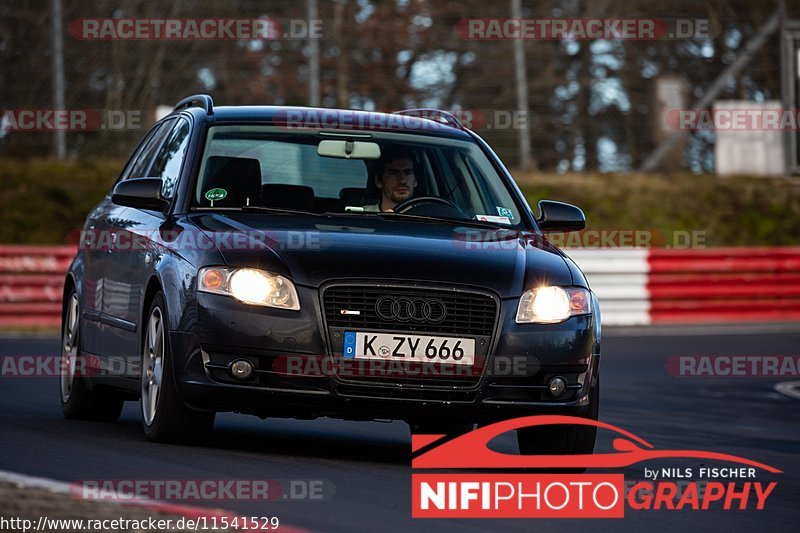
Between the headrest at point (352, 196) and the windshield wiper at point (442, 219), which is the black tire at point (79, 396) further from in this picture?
the windshield wiper at point (442, 219)

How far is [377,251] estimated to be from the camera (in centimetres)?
820

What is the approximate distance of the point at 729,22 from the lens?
24359 mm

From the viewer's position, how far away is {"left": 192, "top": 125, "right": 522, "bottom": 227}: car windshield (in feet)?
29.9

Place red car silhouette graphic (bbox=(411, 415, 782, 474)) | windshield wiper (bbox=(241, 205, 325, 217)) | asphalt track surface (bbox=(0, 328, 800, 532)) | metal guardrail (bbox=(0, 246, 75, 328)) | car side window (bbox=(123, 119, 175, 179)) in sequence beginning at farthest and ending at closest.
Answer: metal guardrail (bbox=(0, 246, 75, 328)) < car side window (bbox=(123, 119, 175, 179)) < windshield wiper (bbox=(241, 205, 325, 217)) < red car silhouette graphic (bbox=(411, 415, 782, 474)) < asphalt track surface (bbox=(0, 328, 800, 532))

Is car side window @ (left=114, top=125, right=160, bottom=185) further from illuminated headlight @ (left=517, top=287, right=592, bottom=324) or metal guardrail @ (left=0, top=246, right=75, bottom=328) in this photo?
metal guardrail @ (left=0, top=246, right=75, bottom=328)

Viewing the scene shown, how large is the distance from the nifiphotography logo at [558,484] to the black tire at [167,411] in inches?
40.2

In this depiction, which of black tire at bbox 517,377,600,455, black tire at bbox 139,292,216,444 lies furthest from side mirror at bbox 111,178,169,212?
black tire at bbox 517,377,600,455

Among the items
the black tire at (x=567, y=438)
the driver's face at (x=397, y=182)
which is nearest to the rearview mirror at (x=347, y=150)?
the driver's face at (x=397, y=182)

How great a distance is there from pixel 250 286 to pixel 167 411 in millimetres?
718

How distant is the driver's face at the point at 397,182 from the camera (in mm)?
9336

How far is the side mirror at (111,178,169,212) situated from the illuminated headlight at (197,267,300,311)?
110cm

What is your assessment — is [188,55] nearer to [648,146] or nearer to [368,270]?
[648,146]

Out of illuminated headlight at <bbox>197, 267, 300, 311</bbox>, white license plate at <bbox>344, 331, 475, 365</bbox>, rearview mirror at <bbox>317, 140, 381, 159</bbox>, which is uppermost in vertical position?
rearview mirror at <bbox>317, 140, 381, 159</bbox>

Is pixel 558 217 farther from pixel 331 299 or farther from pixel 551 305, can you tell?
pixel 331 299
